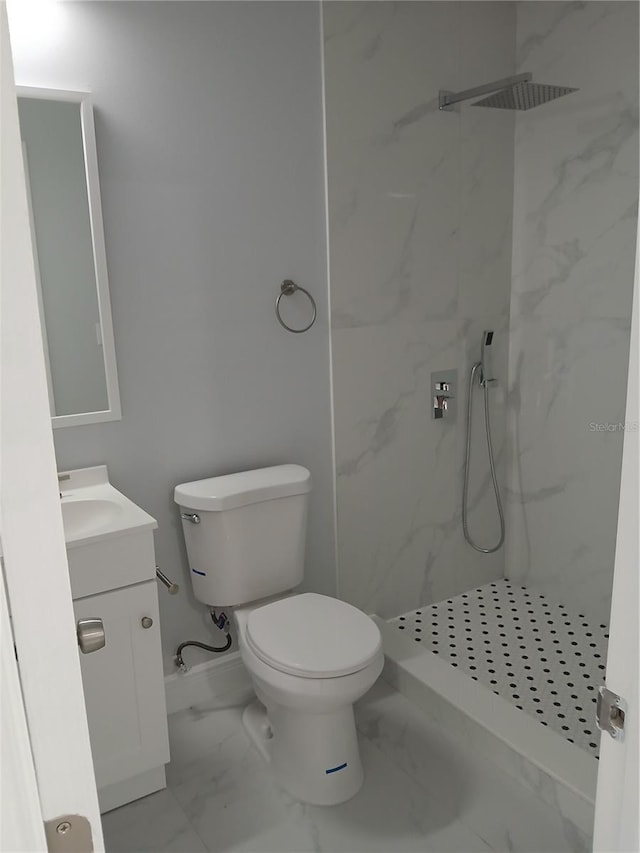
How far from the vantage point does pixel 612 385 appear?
8.53 feet

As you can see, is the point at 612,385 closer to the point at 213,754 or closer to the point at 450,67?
the point at 450,67

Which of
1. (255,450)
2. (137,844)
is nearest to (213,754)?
(137,844)

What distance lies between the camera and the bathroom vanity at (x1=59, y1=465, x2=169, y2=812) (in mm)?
1833

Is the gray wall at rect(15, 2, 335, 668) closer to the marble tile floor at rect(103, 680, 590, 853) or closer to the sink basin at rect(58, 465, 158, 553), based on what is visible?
the sink basin at rect(58, 465, 158, 553)

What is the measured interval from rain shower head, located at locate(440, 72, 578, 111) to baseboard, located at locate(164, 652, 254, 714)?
2068 mm

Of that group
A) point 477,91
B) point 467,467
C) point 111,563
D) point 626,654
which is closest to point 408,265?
point 477,91

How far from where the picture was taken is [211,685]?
8.18 feet

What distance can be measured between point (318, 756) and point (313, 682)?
0.29 meters

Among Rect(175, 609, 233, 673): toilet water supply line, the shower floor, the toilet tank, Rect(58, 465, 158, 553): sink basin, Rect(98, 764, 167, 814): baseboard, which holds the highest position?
Rect(58, 465, 158, 553): sink basin

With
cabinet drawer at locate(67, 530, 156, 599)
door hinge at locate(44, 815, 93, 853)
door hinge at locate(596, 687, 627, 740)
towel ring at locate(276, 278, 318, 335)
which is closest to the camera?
door hinge at locate(44, 815, 93, 853)

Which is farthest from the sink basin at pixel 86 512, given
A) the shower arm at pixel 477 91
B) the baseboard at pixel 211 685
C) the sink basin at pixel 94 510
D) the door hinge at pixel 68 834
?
the shower arm at pixel 477 91

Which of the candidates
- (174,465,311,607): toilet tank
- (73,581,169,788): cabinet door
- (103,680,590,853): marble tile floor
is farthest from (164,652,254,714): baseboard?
(73,581,169,788): cabinet door

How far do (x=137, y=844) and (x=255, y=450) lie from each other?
119 cm

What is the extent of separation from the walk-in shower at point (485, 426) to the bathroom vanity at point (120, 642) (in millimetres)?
1455
